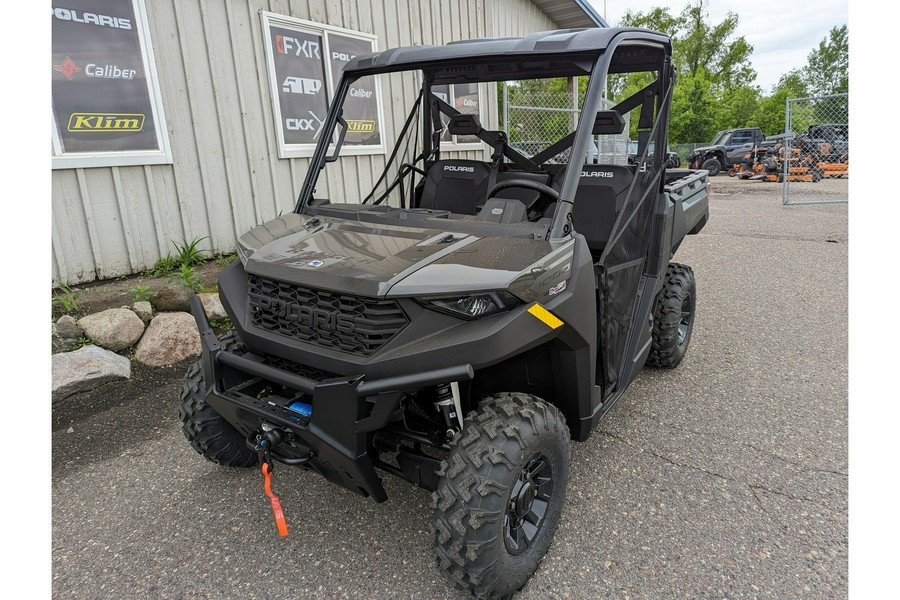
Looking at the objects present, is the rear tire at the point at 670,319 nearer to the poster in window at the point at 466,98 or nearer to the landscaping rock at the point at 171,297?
the landscaping rock at the point at 171,297

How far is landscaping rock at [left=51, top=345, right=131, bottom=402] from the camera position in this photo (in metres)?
3.74

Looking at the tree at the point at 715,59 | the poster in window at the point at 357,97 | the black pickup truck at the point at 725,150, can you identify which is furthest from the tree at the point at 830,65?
the poster in window at the point at 357,97

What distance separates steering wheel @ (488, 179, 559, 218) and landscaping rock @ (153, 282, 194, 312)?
2947 mm

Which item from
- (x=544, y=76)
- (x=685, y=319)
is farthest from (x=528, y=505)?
(x=685, y=319)

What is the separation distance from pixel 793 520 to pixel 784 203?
12.2 m

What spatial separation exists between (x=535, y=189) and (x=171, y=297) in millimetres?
3210

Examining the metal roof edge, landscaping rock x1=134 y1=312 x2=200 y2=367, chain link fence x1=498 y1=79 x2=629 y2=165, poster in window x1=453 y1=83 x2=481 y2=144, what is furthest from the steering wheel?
the metal roof edge

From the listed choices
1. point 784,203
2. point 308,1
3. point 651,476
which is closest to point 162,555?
point 651,476

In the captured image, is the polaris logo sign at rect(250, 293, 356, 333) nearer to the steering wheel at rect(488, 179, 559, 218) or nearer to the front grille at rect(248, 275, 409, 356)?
the front grille at rect(248, 275, 409, 356)

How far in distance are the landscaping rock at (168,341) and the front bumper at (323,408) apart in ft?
7.03

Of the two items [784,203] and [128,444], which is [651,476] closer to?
[128,444]

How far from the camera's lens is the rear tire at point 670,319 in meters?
3.89

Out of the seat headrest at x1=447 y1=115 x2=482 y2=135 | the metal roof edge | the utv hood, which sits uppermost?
the metal roof edge

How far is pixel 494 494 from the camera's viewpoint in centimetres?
198
